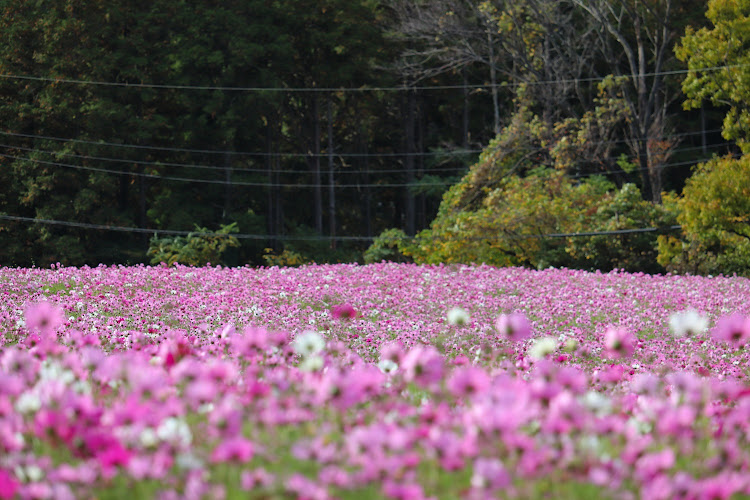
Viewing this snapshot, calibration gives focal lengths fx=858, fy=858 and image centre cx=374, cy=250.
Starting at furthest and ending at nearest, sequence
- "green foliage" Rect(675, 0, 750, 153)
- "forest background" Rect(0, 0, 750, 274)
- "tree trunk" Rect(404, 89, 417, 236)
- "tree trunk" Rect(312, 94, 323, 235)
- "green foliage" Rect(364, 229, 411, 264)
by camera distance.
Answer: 1. "tree trunk" Rect(404, 89, 417, 236)
2. "tree trunk" Rect(312, 94, 323, 235)
3. "green foliage" Rect(364, 229, 411, 264)
4. "forest background" Rect(0, 0, 750, 274)
5. "green foliage" Rect(675, 0, 750, 153)

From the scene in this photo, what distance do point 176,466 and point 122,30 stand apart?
101ft

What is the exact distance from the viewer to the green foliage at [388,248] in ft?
89.2

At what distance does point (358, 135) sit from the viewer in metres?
38.1

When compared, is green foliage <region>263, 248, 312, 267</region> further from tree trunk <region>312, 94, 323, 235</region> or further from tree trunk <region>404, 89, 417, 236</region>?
tree trunk <region>404, 89, 417, 236</region>

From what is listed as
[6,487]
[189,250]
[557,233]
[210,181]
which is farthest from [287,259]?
[6,487]

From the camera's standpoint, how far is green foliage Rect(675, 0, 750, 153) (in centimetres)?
2078

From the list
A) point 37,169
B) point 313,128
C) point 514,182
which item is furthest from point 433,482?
point 313,128

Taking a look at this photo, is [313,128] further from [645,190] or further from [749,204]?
[749,204]

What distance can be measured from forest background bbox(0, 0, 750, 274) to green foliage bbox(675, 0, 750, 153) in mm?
56

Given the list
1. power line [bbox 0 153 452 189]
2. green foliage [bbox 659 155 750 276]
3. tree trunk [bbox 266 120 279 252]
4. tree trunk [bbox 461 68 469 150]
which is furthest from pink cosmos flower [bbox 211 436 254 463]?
tree trunk [bbox 461 68 469 150]

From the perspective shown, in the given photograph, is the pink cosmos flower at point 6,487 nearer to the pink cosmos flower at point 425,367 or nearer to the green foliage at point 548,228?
the pink cosmos flower at point 425,367

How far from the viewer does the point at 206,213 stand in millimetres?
31109

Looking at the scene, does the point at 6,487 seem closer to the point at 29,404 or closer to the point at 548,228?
the point at 29,404

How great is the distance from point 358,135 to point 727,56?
19374 millimetres
